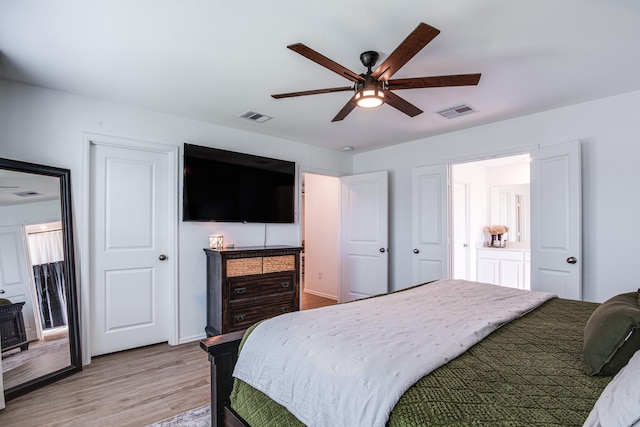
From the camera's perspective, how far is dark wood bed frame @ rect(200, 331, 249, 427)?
162 cm

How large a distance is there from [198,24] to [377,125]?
2.41 meters

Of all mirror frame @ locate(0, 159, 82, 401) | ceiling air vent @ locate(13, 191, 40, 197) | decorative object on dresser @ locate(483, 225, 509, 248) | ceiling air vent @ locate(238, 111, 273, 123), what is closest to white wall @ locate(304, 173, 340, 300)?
ceiling air vent @ locate(238, 111, 273, 123)

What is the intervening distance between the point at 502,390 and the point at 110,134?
366cm

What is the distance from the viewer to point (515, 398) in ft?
3.15

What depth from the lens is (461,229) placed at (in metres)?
5.46

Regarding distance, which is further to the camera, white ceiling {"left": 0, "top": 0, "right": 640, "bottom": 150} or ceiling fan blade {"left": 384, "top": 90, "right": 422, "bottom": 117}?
ceiling fan blade {"left": 384, "top": 90, "right": 422, "bottom": 117}

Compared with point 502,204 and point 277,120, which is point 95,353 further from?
point 502,204

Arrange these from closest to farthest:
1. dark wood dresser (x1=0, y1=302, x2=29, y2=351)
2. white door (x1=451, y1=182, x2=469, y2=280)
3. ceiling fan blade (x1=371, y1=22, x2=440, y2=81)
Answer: ceiling fan blade (x1=371, y1=22, x2=440, y2=81)
dark wood dresser (x1=0, y1=302, x2=29, y2=351)
white door (x1=451, y1=182, x2=469, y2=280)

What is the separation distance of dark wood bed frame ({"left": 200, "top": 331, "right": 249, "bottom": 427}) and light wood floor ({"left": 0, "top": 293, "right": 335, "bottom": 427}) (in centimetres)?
82

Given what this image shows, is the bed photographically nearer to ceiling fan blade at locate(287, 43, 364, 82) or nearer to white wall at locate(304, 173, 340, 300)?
ceiling fan blade at locate(287, 43, 364, 82)

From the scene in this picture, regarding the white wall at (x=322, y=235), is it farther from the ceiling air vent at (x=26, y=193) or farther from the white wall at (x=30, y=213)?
the ceiling air vent at (x=26, y=193)

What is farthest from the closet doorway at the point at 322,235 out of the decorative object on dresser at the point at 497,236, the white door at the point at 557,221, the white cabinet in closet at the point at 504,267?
the white door at the point at 557,221

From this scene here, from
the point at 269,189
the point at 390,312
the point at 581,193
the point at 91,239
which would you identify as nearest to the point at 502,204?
the point at 581,193

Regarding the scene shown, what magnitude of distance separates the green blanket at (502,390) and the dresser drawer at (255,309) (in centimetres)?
199
